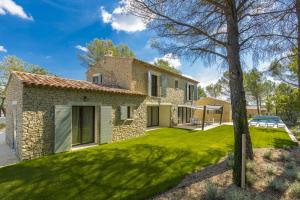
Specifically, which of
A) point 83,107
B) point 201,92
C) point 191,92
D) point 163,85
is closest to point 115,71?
point 163,85

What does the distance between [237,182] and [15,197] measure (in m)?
7.09

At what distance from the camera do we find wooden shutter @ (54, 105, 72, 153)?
36.3 ft

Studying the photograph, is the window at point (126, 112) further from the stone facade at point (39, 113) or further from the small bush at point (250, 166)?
the small bush at point (250, 166)

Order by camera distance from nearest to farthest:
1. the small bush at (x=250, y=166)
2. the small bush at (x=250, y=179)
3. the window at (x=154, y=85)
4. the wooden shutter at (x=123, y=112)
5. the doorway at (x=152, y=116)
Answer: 1. the small bush at (x=250, y=179)
2. the small bush at (x=250, y=166)
3. the wooden shutter at (x=123, y=112)
4. the window at (x=154, y=85)
5. the doorway at (x=152, y=116)

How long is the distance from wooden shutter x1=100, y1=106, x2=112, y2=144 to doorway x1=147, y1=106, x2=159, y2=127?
9424mm

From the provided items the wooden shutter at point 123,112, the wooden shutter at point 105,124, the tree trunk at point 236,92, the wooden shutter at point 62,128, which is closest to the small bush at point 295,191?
the tree trunk at point 236,92

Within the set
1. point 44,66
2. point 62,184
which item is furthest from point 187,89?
point 44,66

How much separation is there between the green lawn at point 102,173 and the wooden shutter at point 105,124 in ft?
8.59

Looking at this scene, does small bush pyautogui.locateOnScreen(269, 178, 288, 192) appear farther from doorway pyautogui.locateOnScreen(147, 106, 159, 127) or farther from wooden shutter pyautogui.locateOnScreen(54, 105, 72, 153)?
doorway pyautogui.locateOnScreen(147, 106, 159, 127)

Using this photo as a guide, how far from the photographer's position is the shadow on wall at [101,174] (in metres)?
6.24

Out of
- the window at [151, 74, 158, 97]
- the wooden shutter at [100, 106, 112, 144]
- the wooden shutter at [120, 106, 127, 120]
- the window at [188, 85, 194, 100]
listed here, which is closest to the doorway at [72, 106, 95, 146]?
the wooden shutter at [100, 106, 112, 144]

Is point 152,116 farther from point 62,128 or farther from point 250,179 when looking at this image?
point 250,179

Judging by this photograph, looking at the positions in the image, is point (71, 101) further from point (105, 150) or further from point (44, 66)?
point (44, 66)

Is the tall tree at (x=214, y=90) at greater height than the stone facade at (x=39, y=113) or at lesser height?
greater
